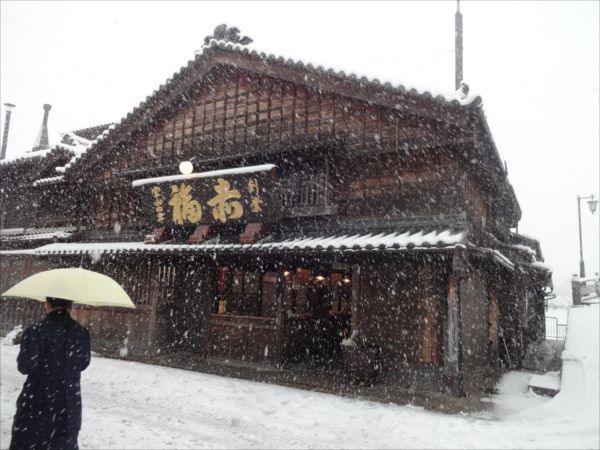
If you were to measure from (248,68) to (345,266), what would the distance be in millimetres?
7318

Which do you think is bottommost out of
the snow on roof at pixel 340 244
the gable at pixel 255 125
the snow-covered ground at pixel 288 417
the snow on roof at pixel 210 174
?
the snow-covered ground at pixel 288 417

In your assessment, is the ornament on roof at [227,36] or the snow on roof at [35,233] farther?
the snow on roof at [35,233]

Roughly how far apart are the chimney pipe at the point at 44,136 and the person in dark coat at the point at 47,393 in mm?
25767

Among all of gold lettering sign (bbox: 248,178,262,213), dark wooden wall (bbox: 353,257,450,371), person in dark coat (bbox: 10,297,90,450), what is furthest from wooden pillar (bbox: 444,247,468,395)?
person in dark coat (bbox: 10,297,90,450)

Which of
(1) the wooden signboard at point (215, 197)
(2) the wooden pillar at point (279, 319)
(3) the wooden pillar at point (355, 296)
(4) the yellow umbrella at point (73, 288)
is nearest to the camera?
(4) the yellow umbrella at point (73, 288)

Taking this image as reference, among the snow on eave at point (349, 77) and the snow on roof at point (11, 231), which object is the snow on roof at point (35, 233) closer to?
the snow on roof at point (11, 231)

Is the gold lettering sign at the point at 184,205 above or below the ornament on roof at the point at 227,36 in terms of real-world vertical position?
below

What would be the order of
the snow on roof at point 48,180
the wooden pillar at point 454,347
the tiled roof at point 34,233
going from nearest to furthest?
the wooden pillar at point 454,347 < the tiled roof at point 34,233 < the snow on roof at point 48,180

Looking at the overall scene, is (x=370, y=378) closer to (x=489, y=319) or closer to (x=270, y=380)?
(x=270, y=380)

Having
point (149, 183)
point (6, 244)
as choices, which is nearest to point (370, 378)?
point (149, 183)

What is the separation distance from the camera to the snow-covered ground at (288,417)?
22.7 ft

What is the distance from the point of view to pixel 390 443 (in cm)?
694

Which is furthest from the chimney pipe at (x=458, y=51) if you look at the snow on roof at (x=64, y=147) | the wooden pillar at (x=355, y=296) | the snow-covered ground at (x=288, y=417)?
the snow on roof at (x=64, y=147)

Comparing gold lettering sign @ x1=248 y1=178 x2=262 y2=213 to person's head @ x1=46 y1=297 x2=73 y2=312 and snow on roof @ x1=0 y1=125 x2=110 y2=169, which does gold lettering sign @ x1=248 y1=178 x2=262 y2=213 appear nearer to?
person's head @ x1=46 y1=297 x2=73 y2=312
